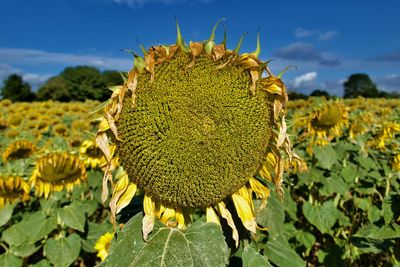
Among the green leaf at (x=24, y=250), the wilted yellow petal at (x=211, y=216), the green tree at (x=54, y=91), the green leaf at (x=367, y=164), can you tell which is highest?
the wilted yellow petal at (x=211, y=216)

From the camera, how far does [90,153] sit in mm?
3877

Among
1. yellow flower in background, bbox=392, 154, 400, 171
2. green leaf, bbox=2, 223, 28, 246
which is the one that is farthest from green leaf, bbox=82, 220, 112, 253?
yellow flower in background, bbox=392, 154, 400, 171

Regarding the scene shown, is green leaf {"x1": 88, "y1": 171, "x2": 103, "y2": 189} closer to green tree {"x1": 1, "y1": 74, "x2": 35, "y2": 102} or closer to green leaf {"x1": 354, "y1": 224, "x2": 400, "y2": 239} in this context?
green leaf {"x1": 354, "y1": 224, "x2": 400, "y2": 239}

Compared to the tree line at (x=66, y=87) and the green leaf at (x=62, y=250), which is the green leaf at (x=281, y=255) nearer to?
the green leaf at (x=62, y=250)

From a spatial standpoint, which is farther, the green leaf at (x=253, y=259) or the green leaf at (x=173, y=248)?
the green leaf at (x=253, y=259)

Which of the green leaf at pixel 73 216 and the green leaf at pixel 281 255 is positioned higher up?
the green leaf at pixel 281 255

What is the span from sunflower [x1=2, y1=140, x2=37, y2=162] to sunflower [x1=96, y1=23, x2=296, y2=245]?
318 cm

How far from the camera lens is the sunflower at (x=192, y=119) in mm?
1302

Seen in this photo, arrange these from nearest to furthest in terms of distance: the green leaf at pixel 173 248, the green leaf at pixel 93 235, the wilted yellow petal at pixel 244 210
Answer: the green leaf at pixel 173 248
the wilted yellow petal at pixel 244 210
the green leaf at pixel 93 235

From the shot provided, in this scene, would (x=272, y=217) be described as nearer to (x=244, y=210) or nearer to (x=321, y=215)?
(x=244, y=210)

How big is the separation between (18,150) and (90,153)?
88cm

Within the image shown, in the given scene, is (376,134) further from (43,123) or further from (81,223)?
(43,123)

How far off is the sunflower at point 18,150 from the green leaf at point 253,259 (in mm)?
3381

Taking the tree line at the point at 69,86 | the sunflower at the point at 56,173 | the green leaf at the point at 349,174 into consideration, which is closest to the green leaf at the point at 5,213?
the sunflower at the point at 56,173
